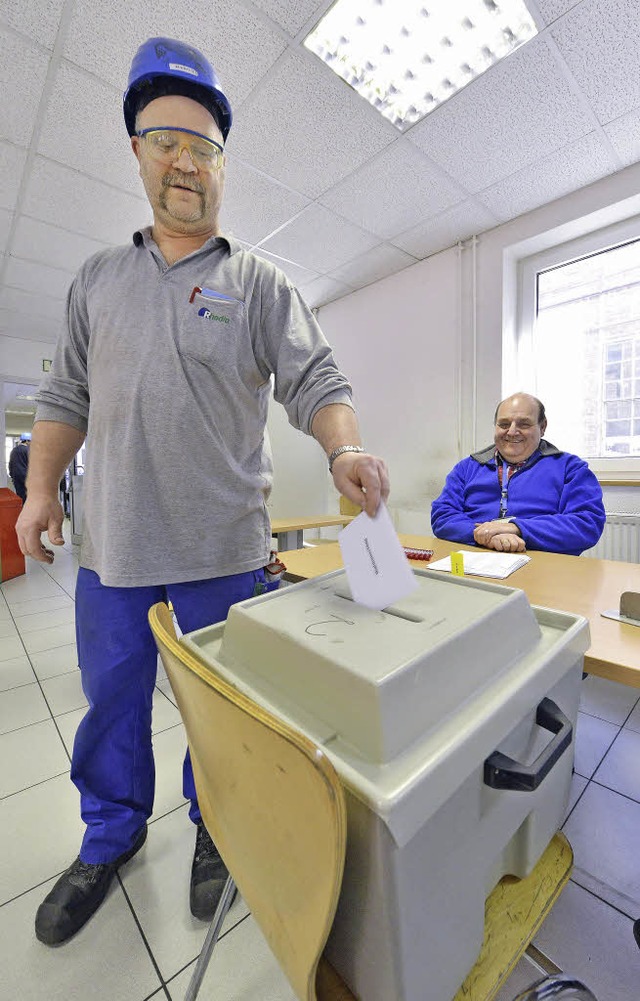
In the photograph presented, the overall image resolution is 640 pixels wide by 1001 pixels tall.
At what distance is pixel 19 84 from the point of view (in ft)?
5.81

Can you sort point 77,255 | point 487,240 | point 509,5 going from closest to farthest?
point 509,5, point 487,240, point 77,255

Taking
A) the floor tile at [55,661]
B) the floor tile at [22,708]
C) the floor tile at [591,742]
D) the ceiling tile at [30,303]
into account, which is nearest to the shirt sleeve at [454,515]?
the floor tile at [591,742]

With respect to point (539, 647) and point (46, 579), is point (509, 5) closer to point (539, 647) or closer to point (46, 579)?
point (539, 647)

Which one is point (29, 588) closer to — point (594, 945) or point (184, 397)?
point (184, 397)

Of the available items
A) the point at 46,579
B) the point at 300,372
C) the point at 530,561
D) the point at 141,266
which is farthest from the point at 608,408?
the point at 46,579

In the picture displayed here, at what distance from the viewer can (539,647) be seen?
53 centimetres

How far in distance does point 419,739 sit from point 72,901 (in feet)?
3.29

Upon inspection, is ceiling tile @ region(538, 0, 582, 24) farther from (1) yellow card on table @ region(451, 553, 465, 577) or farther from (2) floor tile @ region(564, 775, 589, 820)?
(2) floor tile @ region(564, 775, 589, 820)

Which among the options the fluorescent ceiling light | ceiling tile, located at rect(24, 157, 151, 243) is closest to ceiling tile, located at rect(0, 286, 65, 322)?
ceiling tile, located at rect(24, 157, 151, 243)

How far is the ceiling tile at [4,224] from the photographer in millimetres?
2634

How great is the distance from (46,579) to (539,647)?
4207 mm

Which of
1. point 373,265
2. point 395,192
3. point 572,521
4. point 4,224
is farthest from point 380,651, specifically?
point 4,224

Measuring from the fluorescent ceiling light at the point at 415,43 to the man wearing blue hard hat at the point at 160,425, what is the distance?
1.32 meters

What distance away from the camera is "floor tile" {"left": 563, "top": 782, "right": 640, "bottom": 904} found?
1007 mm
